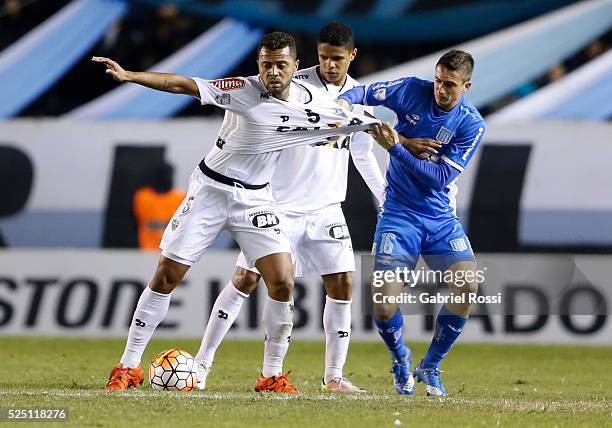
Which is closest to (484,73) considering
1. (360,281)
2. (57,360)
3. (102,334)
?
(360,281)

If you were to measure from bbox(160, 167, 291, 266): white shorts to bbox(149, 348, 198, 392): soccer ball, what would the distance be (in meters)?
0.66

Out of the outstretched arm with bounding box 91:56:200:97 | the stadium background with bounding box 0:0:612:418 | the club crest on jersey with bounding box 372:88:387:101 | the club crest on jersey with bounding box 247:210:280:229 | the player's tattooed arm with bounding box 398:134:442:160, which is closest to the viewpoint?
the outstretched arm with bounding box 91:56:200:97

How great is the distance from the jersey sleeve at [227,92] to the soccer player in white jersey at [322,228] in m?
0.85

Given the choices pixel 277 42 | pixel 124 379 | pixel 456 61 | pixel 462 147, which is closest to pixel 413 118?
pixel 462 147

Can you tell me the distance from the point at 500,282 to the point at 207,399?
5999 mm

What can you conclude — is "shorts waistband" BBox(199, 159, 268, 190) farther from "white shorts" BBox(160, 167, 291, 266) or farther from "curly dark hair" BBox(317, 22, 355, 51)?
"curly dark hair" BBox(317, 22, 355, 51)

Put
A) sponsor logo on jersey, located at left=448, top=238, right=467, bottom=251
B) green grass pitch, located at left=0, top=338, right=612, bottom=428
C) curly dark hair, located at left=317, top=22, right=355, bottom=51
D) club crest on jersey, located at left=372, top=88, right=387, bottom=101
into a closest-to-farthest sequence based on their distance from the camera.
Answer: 1. green grass pitch, located at left=0, top=338, right=612, bottom=428
2. sponsor logo on jersey, located at left=448, top=238, right=467, bottom=251
3. club crest on jersey, located at left=372, top=88, right=387, bottom=101
4. curly dark hair, located at left=317, top=22, right=355, bottom=51

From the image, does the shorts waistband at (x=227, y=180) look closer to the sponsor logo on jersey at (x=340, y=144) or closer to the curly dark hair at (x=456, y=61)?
the sponsor logo on jersey at (x=340, y=144)

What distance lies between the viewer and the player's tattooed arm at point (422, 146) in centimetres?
817

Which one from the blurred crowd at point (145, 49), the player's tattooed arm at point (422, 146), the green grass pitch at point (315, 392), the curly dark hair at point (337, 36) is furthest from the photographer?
the blurred crowd at point (145, 49)

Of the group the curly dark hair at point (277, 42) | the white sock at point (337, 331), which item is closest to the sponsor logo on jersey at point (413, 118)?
the curly dark hair at point (277, 42)

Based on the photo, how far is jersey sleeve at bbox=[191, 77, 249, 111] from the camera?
306 inches

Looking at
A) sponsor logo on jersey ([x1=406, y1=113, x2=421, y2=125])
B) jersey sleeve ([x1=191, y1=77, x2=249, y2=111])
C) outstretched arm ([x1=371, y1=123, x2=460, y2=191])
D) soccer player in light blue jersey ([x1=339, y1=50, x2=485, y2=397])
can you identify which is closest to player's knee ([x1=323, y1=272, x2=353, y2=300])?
soccer player in light blue jersey ([x1=339, y1=50, x2=485, y2=397])

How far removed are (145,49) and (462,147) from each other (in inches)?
403
